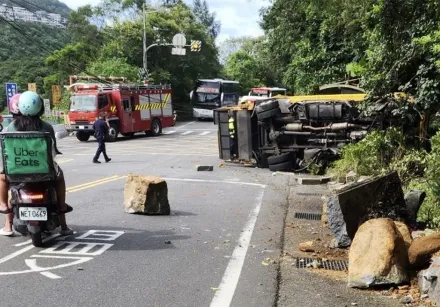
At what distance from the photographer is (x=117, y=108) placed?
30.7 m

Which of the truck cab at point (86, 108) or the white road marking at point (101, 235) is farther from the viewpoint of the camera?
the truck cab at point (86, 108)

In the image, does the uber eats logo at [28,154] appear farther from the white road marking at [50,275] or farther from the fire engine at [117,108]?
the fire engine at [117,108]

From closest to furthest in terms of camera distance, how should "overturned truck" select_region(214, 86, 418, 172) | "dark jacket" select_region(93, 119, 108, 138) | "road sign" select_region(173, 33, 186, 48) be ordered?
"overturned truck" select_region(214, 86, 418, 172)
"dark jacket" select_region(93, 119, 108, 138)
"road sign" select_region(173, 33, 186, 48)

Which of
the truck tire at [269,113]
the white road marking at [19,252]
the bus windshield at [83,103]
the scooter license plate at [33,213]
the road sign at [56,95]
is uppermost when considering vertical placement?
the road sign at [56,95]

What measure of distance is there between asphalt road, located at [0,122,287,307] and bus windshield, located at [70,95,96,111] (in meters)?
18.7

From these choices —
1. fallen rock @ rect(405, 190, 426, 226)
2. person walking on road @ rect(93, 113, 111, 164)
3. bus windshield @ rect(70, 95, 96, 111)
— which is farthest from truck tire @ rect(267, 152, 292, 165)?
bus windshield @ rect(70, 95, 96, 111)

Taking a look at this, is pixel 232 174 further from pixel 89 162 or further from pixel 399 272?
pixel 399 272

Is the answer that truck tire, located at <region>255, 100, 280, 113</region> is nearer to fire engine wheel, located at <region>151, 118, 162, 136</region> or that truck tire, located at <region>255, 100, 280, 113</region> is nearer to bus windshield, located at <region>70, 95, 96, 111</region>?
bus windshield, located at <region>70, 95, 96, 111</region>

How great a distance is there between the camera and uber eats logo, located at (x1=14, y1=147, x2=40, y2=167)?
618 centimetres

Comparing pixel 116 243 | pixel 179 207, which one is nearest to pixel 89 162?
pixel 179 207

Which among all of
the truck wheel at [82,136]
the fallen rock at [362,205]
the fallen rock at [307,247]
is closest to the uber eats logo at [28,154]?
the fallen rock at [307,247]

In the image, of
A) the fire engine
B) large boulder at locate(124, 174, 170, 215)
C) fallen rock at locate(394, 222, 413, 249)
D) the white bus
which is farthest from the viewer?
the white bus

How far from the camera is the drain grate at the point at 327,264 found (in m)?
5.95

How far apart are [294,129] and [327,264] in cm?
955
